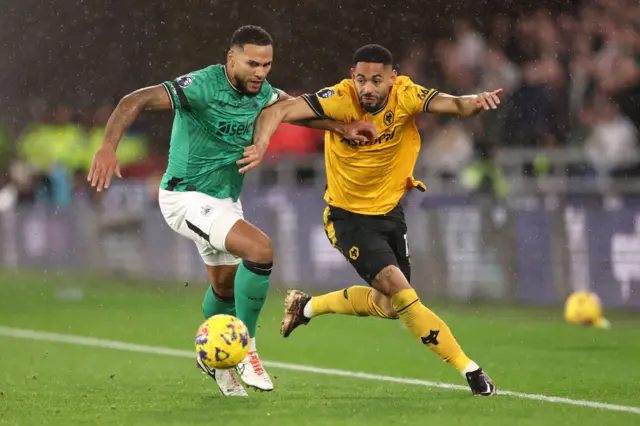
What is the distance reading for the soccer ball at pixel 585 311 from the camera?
12977 millimetres

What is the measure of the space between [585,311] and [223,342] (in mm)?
6183

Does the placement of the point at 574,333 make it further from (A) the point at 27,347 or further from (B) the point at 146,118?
(B) the point at 146,118

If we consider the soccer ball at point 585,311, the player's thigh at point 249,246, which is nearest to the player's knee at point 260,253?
the player's thigh at point 249,246

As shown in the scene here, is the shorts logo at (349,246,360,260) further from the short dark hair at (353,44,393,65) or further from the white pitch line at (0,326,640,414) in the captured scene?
the short dark hair at (353,44,393,65)

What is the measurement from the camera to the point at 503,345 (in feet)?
37.8

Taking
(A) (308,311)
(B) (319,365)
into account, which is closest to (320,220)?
(B) (319,365)

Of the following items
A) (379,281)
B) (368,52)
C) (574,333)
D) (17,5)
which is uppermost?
Answer: (17,5)

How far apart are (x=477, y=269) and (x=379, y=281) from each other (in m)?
6.99

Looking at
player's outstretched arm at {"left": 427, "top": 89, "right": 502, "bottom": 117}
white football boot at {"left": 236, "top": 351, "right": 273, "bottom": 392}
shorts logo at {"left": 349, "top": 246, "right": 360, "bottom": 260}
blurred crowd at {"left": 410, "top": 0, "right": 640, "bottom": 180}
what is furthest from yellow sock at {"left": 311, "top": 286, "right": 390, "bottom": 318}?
blurred crowd at {"left": 410, "top": 0, "right": 640, "bottom": 180}

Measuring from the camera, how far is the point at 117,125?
7930mm

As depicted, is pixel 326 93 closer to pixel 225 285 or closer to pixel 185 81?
pixel 185 81

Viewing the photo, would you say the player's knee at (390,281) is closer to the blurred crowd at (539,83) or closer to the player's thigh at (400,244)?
the player's thigh at (400,244)

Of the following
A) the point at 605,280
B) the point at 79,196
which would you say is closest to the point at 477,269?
the point at 605,280

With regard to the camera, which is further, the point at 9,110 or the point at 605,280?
the point at 9,110
